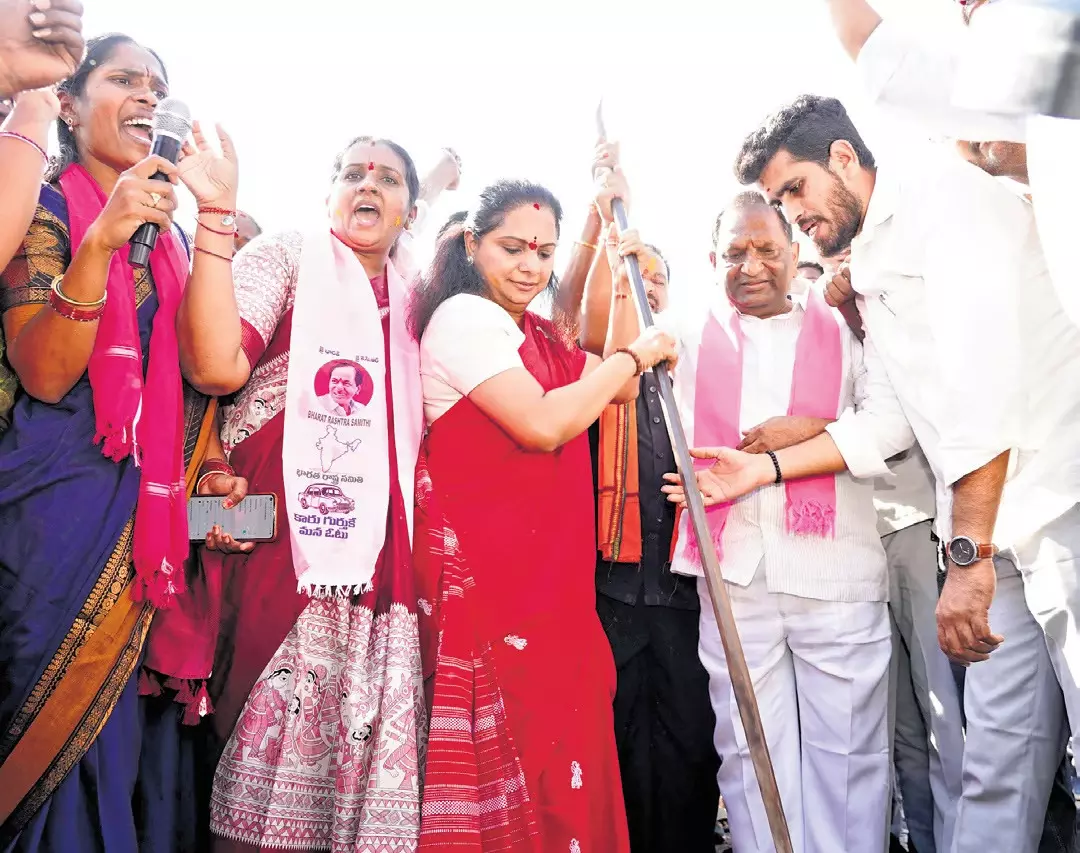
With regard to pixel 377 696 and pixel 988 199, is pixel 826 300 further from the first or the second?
pixel 377 696

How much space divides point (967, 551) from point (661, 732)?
1189mm

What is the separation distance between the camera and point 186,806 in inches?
85.7

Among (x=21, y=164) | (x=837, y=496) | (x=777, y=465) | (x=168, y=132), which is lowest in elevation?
(x=837, y=496)

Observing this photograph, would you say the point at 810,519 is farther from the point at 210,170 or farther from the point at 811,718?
the point at 210,170

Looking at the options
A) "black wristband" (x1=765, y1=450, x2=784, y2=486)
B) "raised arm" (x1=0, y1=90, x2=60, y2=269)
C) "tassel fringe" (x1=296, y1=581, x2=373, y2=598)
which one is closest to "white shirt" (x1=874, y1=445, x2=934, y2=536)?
"black wristband" (x1=765, y1=450, x2=784, y2=486)

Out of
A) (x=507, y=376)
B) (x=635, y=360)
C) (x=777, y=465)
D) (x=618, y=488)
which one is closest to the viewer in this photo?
(x=507, y=376)

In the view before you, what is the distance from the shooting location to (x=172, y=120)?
6.23 feet

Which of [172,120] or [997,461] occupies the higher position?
[172,120]

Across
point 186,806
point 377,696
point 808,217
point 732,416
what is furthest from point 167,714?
point 808,217

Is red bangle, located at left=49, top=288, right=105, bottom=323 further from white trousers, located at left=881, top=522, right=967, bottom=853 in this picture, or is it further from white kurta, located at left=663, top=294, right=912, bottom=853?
white trousers, located at left=881, top=522, right=967, bottom=853

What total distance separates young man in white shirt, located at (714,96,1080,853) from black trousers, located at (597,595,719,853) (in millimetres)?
798

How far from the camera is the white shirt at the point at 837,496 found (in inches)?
100

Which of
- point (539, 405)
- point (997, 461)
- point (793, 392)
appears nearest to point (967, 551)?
point (997, 461)

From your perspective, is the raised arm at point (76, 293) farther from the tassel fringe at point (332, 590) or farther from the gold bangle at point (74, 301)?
the tassel fringe at point (332, 590)
